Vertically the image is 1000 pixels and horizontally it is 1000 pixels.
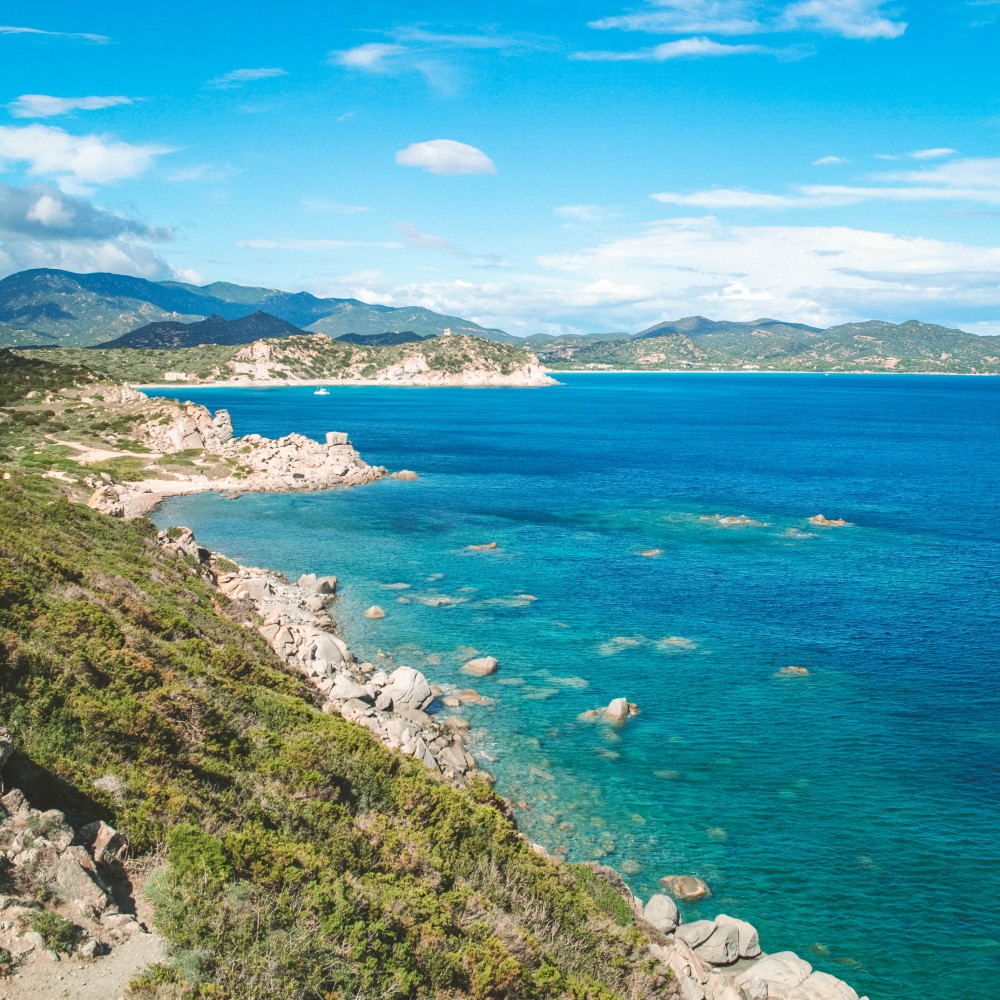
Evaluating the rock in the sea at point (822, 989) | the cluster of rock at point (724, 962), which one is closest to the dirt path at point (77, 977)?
the cluster of rock at point (724, 962)

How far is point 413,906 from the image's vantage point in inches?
603

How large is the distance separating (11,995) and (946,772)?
33.0m

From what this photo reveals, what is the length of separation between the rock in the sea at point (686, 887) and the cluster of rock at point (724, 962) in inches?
56.4

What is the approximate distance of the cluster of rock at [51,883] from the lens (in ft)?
38.2

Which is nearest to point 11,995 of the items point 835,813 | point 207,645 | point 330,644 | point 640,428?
point 207,645

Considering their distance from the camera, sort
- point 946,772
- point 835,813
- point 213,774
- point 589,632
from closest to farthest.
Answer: point 213,774, point 835,813, point 946,772, point 589,632

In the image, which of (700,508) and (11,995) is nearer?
(11,995)

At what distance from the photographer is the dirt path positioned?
1084 centimetres

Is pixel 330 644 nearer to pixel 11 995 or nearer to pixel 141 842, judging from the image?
pixel 141 842

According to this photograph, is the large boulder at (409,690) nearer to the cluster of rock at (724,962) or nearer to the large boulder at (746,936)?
the cluster of rock at (724,962)

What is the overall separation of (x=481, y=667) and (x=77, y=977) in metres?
31.2

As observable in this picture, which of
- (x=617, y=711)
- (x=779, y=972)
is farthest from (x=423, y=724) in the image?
(x=779, y=972)

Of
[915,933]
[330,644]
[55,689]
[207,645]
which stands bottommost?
[915,933]

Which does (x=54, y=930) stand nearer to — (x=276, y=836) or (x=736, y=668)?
(x=276, y=836)
